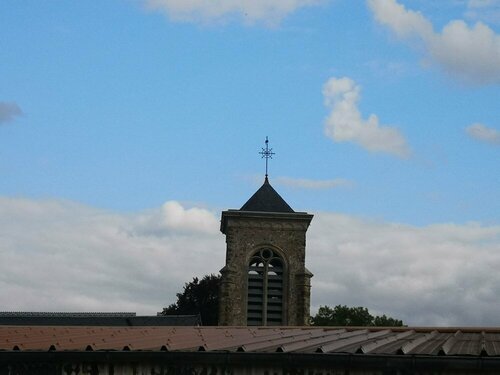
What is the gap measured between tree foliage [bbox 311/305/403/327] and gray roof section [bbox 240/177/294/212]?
856 inches

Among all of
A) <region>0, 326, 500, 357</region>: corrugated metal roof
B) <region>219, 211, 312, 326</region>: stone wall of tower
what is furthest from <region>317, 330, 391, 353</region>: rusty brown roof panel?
<region>219, 211, 312, 326</region>: stone wall of tower

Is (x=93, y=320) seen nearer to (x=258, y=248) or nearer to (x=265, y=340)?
(x=258, y=248)

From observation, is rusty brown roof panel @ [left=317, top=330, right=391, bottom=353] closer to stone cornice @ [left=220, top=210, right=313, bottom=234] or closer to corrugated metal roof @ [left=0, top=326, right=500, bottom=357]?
corrugated metal roof @ [left=0, top=326, right=500, bottom=357]

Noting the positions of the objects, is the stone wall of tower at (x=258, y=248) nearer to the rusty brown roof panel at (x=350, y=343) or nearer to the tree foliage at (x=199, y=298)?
the tree foliage at (x=199, y=298)

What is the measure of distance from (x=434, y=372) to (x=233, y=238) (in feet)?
87.4

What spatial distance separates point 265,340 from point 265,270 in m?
24.2

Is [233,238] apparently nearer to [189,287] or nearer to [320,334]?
[189,287]

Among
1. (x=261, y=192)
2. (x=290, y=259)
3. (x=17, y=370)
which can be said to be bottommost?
(x=17, y=370)

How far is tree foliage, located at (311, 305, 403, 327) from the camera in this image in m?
62.9

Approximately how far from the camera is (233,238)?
40.2 meters

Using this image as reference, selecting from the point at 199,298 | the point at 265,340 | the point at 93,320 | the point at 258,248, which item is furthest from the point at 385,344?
the point at 199,298

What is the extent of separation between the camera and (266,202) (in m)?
41.8

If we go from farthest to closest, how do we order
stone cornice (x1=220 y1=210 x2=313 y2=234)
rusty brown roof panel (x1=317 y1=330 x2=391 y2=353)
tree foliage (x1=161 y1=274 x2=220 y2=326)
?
tree foliage (x1=161 y1=274 x2=220 y2=326) < stone cornice (x1=220 y1=210 x2=313 y2=234) < rusty brown roof panel (x1=317 y1=330 x2=391 y2=353)

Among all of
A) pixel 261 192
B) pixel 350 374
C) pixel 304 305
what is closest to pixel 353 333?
pixel 350 374
